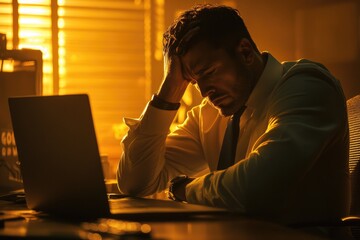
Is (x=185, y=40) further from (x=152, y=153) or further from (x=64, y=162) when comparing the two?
(x=64, y=162)

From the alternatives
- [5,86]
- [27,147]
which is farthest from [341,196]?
[5,86]

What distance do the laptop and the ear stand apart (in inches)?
21.2

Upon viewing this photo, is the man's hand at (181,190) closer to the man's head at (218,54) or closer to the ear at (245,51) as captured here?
the man's head at (218,54)

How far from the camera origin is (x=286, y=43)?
394 cm

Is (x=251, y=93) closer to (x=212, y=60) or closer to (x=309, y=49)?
(x=212, y=60)

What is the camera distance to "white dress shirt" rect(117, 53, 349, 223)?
1.67 meters

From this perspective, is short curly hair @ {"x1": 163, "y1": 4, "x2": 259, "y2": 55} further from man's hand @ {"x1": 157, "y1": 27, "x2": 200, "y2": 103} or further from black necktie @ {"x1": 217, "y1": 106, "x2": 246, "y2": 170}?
black necktie @ {"x1": 217, "y1": 106, "x2": 246, "y2": 170}

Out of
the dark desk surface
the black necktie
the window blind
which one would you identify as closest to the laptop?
the dark desk surface

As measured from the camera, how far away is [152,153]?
86.5 inches

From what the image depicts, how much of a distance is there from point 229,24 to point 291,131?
429mm

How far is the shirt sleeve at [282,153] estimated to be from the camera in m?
1.66

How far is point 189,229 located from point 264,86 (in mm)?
785

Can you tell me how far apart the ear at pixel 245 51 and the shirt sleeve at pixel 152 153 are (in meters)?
0.29

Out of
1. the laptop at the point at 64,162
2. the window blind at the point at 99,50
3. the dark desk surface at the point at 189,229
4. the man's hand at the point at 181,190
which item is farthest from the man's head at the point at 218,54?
the window blind at the point at 99,50
